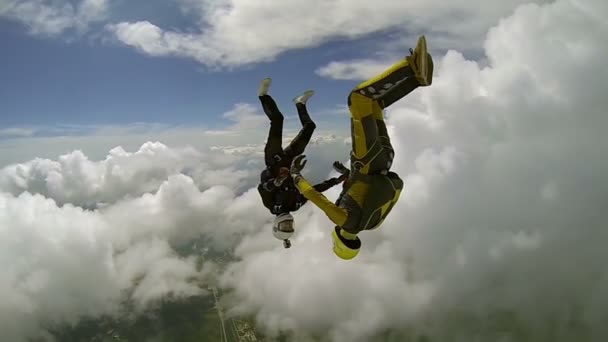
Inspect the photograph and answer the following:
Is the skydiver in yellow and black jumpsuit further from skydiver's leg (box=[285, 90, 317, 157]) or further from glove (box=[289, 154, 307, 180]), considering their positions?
skydiver's leg (box=[285, 90, 317, 157])

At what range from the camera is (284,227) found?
493 centimetres

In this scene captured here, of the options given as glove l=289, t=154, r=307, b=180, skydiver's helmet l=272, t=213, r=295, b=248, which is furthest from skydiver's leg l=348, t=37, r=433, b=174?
skydiver's helmet l=272, t=213, r=295, b=248

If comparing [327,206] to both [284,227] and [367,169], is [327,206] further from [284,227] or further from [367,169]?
[284,227]

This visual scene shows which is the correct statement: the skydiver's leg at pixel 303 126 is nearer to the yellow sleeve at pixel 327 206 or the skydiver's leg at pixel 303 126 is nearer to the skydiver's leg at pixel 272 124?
the skydiver's leg at pixel 272 124

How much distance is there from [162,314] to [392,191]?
209666mm

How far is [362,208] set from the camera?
4348 millimetres

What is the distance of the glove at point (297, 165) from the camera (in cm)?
455

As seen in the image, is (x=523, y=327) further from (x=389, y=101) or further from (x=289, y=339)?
(x=389, y=101)

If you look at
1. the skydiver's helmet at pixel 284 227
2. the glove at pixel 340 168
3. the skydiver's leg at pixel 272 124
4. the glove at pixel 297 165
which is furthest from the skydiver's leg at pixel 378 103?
the skydiver's helmet at pixel 284 227

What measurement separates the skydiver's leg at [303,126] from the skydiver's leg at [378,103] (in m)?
0.88

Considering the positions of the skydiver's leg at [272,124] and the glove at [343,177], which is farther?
the glove at [343,177]

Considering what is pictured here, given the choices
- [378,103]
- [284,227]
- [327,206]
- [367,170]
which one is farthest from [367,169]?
[284,227]

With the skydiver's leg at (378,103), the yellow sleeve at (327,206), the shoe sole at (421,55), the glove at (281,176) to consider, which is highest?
the shoe sole at (421,55)

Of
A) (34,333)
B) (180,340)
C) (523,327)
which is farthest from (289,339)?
(34,333)
